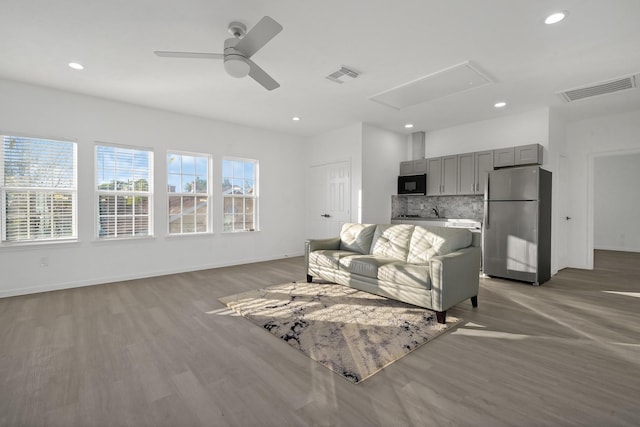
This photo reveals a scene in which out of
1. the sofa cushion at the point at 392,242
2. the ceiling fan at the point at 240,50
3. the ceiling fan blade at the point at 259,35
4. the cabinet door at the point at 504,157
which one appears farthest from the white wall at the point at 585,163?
the ceiling fan blade at the point at 259,35

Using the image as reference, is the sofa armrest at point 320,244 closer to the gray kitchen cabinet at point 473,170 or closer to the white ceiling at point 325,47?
the white ceiling at point 325,47

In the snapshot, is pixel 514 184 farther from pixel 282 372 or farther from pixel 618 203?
pixel 618 203

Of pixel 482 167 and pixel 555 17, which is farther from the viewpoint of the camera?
pixel 482 167

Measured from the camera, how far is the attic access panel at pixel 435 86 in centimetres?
356

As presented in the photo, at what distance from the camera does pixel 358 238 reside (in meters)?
4.50

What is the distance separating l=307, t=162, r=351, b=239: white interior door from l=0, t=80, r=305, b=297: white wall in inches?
16.0

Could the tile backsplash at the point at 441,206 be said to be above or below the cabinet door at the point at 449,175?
below

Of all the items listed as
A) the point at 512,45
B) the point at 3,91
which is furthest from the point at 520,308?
the point at 3,91

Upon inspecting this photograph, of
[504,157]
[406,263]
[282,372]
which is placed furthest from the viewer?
[504,157]

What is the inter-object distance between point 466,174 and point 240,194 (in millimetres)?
4474

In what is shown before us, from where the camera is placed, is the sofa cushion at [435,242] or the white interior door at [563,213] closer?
the sofa cushion at [435,242]

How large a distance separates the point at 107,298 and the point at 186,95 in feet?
9.81

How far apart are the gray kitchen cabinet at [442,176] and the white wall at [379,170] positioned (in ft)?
2.46

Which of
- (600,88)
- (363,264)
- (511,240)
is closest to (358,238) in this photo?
(363,264)
